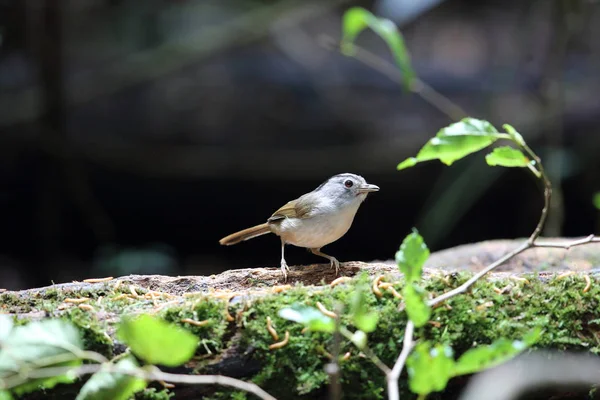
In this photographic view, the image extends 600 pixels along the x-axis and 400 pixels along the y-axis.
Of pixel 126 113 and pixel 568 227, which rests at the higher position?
pixel 126 113

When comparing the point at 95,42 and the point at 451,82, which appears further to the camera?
the point at 95,42

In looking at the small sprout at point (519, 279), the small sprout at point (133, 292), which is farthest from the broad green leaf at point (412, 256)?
the small sprout at point (133, 292)

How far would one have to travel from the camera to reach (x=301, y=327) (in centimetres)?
226

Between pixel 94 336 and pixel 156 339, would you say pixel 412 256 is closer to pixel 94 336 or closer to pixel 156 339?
pixel 156 339

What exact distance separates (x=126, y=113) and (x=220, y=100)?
102 centimetres

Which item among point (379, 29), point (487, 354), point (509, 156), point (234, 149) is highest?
point (234, 149)

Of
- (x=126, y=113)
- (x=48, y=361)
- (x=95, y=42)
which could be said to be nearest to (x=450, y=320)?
(x=48, y=361)

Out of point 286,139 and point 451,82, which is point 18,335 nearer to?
point 286,139

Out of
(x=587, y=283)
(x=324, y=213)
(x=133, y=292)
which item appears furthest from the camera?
(x=324, y=213)

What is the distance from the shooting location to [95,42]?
8406 millimetres

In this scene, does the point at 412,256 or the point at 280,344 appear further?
the point at 280,344

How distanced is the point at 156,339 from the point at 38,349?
0.38 m

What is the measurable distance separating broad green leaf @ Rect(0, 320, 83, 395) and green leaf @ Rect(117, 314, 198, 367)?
0.27m

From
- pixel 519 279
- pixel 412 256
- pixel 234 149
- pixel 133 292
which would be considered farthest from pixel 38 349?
pixel 234 149
